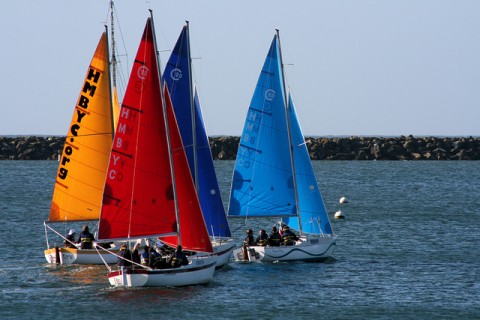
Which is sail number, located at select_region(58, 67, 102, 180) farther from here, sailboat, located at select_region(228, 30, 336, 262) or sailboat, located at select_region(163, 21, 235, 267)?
sailboat, located at select_region(228, 30, 336, 262)

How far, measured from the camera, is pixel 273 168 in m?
50.1

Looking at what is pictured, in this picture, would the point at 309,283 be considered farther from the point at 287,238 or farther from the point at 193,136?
the point at 193,136

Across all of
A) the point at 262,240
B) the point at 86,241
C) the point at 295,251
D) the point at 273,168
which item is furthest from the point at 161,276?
the point at 273,168

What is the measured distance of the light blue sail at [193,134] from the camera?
1831 inches

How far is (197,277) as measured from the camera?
40531 mm

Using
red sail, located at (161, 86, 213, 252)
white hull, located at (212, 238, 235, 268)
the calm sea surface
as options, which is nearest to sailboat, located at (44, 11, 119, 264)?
the calm sea surface

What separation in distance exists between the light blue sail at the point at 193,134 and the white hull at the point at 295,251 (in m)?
1.89

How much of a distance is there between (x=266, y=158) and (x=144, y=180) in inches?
425

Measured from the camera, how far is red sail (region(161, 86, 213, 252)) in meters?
41.3

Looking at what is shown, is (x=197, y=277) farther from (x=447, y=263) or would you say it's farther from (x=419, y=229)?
(x=419, y=229)

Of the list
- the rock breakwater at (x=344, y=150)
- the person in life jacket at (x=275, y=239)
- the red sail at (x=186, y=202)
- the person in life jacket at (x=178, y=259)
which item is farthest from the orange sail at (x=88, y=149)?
the rock breakwater at (x=344, y=150)

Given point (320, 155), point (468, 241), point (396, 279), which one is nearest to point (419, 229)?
point (468, 241)

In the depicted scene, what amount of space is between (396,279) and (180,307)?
11379 millimetres

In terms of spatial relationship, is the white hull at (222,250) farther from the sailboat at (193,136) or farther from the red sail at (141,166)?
the red sail at (141,166)
